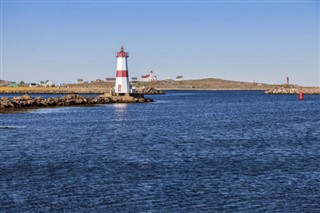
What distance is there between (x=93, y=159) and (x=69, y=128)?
1724 centimetres

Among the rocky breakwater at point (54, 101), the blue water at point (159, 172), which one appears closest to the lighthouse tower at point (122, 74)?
the rocky breakwater at point (54, 101)

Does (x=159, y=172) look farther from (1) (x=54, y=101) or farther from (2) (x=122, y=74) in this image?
(2) (x=122, y=74)

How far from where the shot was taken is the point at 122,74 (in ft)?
262

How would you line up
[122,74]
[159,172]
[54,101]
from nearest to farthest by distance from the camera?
[159,172]
[54,101]
[122,74]

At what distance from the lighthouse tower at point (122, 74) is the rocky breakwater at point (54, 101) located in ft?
3.70

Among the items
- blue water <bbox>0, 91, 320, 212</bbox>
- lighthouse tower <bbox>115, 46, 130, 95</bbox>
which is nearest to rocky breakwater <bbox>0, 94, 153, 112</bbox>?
lighthouse tower <bbox>115, 46, 130, 95</bbox>

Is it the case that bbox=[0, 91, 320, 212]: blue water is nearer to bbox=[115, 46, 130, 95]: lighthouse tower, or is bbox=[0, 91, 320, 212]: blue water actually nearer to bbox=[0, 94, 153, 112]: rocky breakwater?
bbox=[0, 94, 153, 112]: rocky breakwater

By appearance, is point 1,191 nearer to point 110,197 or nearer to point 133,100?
point 110,197

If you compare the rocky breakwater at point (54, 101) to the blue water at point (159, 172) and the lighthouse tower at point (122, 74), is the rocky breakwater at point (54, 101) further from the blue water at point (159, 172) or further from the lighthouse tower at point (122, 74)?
the blue water at point (159, 172)

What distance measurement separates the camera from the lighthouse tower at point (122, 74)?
253 feet

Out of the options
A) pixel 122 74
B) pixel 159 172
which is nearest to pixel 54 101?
pixel 122 74

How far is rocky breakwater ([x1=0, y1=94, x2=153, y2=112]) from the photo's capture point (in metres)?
66.3

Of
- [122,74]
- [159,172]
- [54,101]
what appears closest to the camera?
[159,172]

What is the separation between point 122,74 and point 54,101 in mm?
9890
